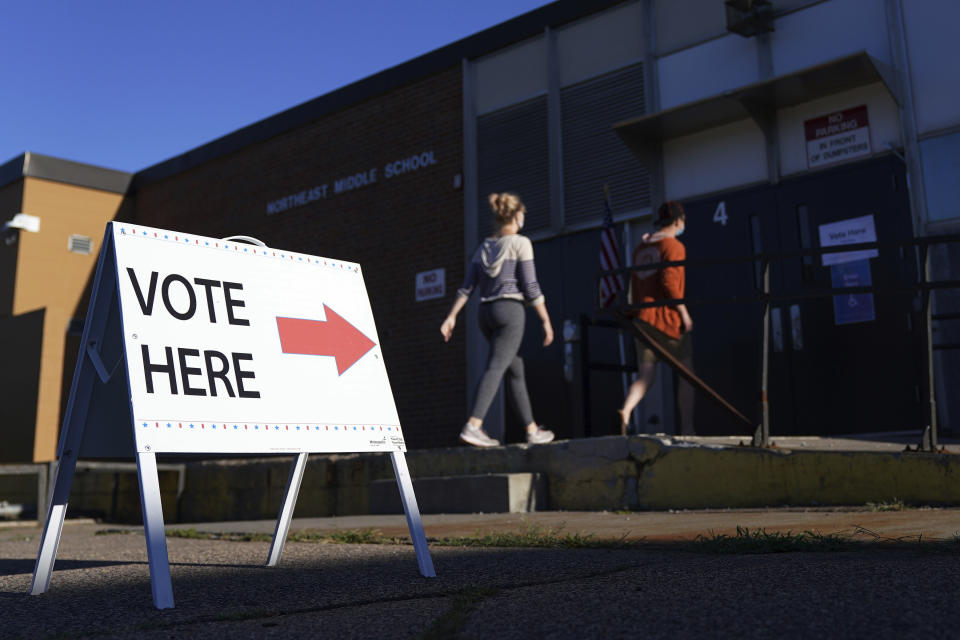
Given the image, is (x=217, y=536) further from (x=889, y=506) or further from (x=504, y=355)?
(x=889, y=506)

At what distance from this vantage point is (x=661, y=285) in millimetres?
6477

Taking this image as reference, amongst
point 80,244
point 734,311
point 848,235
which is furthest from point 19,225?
point 848,235

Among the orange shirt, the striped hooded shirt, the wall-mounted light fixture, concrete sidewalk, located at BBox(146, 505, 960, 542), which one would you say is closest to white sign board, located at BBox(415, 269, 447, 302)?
the orange shirt

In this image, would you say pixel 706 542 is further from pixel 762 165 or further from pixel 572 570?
pixel 762 165

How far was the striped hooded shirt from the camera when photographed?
6387 millimetres

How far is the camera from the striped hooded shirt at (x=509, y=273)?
21.0ft

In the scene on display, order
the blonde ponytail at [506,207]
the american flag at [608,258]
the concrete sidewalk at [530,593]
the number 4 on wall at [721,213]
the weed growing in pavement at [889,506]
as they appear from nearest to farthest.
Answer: the concrete sidewalk at [530,593] < the weed growing in pavement at [889,506] < the blonde ponytail at [506,207] < the number 4 on wall at [721,213] < the american flag at [608,258]

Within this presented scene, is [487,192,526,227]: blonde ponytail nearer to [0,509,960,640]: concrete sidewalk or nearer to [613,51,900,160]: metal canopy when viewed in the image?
[613,51,900,160]: metal canopy

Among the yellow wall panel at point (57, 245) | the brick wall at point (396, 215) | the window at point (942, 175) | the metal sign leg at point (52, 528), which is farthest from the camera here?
the yellow wall panel at point (57, 245)

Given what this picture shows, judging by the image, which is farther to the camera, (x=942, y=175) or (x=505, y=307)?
(x=942, y=175)

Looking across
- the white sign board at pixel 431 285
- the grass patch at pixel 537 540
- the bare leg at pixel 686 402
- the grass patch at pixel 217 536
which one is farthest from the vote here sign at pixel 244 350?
the white sign board at pixel 431 285

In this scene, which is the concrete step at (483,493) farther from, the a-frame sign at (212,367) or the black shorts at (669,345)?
the a-frame sign at (212,367)

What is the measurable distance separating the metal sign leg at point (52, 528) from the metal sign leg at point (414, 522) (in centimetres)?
103

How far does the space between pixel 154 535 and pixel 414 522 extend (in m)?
0.84
